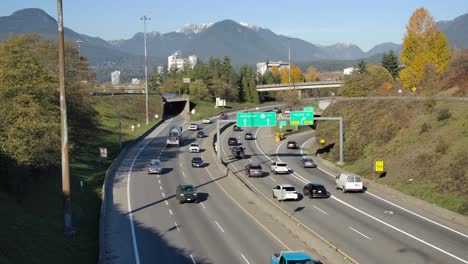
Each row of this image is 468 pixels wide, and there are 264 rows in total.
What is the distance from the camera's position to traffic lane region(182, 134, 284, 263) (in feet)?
98.4

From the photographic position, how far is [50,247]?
27281mm

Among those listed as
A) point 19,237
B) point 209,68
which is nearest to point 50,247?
point 19,237

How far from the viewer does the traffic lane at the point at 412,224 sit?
3085cm

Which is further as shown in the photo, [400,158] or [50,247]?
[400,158]

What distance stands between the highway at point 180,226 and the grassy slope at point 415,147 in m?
14.9

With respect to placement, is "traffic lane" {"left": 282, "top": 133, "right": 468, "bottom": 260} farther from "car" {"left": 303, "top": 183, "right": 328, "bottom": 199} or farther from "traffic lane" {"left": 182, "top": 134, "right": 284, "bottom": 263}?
"traffic lane" {"left": 182, "top": 134, "right": 284, "bottom": 263}

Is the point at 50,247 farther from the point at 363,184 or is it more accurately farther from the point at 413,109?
the point at 413,109

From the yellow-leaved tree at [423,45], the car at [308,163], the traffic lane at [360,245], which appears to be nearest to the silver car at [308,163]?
the car at [308,163]

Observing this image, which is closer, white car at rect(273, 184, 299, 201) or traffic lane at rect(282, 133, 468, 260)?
traffic lane at rect(282, 133, 468, 260)

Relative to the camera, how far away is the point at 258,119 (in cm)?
6725

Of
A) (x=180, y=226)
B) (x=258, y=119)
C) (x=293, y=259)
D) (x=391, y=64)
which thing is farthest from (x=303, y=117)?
(x=391, y=64)

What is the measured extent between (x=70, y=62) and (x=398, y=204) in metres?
56.8

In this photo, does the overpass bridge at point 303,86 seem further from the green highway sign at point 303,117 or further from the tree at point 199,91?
the green highway sign at point 303,117

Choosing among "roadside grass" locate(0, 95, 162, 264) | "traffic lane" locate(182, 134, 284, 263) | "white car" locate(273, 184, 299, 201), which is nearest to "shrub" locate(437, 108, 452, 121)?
"white car" locate(273, 184, 299, 201)
